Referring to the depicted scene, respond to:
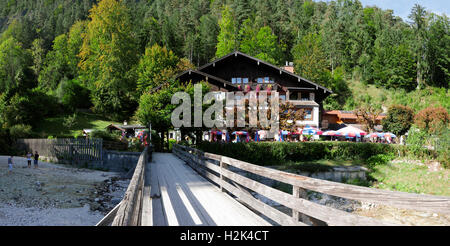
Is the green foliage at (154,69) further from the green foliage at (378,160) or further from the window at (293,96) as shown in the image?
the green foliage at (378,160)

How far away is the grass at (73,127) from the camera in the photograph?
4950cm

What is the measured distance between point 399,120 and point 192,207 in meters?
46.8

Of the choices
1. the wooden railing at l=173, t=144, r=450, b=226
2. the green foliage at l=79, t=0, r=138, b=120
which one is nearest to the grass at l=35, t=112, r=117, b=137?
the green foliage at l=79, t=0, r=138, b=120

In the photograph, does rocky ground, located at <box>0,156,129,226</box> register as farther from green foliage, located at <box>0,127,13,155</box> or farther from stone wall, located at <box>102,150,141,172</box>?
green foliage, located at <box>0,127,13,155</box>

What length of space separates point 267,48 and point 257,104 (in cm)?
3641

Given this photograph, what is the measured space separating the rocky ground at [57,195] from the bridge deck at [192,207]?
485 centimetres

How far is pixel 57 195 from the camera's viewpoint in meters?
15.3

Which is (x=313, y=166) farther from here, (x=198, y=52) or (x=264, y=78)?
(x=198, y=52)

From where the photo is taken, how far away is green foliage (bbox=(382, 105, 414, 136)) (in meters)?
45.4

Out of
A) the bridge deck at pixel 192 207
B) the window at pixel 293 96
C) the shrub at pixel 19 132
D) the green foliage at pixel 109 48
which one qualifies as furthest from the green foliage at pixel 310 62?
the bridge deck at pixel 192 207

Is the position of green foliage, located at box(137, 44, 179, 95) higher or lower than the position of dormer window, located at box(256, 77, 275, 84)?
higher

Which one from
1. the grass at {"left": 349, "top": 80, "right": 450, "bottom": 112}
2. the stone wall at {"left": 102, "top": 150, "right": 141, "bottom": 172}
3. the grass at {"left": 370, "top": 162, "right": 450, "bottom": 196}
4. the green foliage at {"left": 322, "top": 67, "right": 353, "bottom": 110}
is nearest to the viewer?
the grass at {"left": 370, "top": 162, "right": 450, "bottom": 196}

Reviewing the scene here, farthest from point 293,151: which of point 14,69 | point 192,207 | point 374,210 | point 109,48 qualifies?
point 14,69

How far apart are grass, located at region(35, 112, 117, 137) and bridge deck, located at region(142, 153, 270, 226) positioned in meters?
45.1
